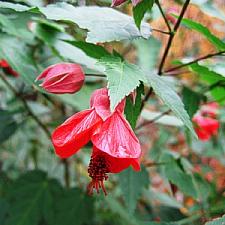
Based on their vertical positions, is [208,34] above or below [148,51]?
above

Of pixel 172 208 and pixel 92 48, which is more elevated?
pixel 92 48

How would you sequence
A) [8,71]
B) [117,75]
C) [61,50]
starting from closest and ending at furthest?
[117,75] < [61,50] < [8,71]

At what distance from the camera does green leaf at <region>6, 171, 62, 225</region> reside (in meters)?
1.17

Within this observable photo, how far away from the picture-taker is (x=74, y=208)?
1207 millimetres

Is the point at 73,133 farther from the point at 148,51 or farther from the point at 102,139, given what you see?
the point at 148,51

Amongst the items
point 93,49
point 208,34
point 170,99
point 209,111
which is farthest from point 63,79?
point 209,111

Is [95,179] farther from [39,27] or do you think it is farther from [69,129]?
[39,27]

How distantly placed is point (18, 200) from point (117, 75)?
69 cm

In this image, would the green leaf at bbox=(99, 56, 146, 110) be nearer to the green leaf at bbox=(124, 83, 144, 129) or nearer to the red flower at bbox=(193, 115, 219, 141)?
the green leaf at bbox=(124, 83, 144, 129)

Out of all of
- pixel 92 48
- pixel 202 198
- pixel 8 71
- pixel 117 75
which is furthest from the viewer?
pixel 8 71

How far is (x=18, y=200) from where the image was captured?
1.20m

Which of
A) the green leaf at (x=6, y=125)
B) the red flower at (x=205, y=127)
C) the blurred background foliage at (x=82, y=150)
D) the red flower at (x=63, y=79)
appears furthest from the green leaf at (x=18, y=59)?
the red flower at (x=205, y=127)

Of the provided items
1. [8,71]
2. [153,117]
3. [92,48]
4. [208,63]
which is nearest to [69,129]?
[92,48]

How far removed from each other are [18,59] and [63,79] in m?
0.27
